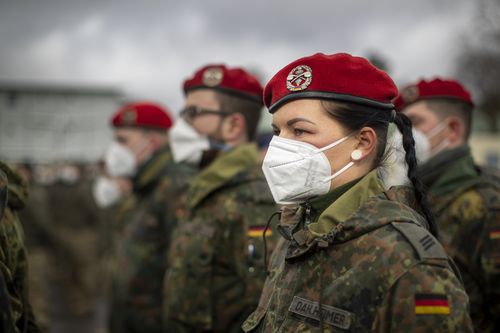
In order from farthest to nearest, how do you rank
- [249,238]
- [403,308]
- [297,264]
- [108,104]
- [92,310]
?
[108,104] < [92,310] < [249,238] < [297,264] < [403,308]

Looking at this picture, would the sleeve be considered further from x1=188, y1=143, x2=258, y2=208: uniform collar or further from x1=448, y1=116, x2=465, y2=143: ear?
x1=448, y1=116, x2=465, y2=143: ear

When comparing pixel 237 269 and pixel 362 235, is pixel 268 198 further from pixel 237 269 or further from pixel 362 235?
pixel 362 235

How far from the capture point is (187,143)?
4480mm

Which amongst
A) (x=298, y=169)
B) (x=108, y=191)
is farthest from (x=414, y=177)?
(x=108, y=191)

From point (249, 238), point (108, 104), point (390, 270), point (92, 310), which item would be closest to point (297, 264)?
point (390, 270)

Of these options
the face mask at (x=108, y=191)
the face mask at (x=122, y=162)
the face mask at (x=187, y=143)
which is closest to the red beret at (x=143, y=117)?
the face mask at (x=122, y=162)

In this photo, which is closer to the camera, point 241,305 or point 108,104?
point 241,305

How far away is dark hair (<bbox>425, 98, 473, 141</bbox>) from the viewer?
4551 millimetres

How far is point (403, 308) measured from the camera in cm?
197

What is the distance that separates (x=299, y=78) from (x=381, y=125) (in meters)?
0.36

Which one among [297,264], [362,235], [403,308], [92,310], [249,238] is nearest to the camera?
[403,308]

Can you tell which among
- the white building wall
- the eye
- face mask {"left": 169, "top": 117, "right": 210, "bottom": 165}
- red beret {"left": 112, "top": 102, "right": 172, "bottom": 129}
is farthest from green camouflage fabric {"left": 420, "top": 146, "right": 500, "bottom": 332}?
the white building wall

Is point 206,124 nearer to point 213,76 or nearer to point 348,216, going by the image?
point 213,76

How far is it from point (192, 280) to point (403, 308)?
2.08m
